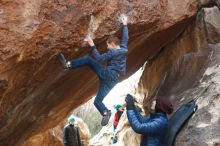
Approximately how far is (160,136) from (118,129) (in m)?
11.0

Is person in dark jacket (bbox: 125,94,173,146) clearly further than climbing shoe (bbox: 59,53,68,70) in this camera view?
No

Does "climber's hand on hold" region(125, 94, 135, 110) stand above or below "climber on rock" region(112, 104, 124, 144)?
below

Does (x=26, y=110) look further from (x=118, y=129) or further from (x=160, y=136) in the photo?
(x=118, y=129)

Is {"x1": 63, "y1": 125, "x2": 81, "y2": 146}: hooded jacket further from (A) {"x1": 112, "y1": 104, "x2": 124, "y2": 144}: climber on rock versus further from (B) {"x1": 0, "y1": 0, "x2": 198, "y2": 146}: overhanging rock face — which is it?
(B) {"x1": 0, "y1": 0, "x2": 198, "y2": 146}: overhanging rock face

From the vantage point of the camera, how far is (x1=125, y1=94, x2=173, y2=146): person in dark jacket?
760cm

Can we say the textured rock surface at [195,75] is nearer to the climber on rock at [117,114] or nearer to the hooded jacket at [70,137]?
the climber on rock at [117,114]

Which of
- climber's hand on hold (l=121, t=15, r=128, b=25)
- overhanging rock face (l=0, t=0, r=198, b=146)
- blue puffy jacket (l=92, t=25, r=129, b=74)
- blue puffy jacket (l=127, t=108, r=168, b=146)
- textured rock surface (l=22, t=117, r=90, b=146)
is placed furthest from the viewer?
textured rock surface (l=22, t=117, r=90, b=146)

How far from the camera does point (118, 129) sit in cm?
1875

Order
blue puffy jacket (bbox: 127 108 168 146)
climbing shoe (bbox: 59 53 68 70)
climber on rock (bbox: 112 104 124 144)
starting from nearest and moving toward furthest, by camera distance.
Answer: blue puffy jacket (bbox: 127 108 168 146) → climbing shoe (bbox: 59 53 68 70) → climber on rock (bbox: 112 104 124 144)

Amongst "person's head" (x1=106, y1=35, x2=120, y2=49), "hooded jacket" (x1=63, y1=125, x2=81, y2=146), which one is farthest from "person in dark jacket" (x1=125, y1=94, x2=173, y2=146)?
"hooded jacket" (x1=63, y1=125, x2=81, y2=146)

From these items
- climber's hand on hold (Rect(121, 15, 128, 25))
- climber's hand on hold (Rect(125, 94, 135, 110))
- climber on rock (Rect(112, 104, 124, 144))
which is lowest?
climber's hand on hold (Rect(125, 94, 135, 110))

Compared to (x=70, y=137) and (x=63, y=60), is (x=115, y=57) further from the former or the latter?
(x=70, y=137)

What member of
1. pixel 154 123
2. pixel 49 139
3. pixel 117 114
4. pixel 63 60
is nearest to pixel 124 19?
pixel 63 60

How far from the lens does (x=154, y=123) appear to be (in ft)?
24.9
